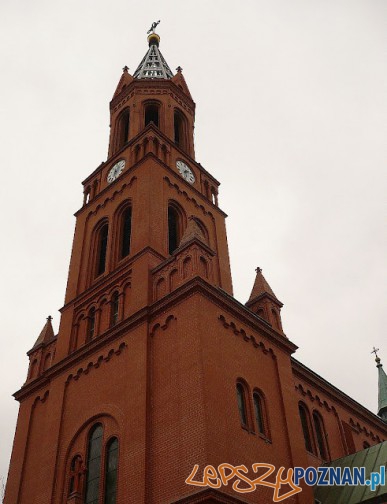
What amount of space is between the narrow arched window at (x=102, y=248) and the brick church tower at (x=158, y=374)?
0.08 meters

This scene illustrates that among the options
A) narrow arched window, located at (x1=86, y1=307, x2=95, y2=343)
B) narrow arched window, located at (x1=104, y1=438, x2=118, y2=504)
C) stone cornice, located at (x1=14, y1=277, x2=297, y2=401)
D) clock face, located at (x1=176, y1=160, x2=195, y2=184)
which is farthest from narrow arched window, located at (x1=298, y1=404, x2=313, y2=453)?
clock face, located at (x1=176, y1=160, x2=195, y2=184)

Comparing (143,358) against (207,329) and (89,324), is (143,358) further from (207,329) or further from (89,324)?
(89,324)

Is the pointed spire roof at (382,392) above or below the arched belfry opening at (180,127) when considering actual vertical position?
below

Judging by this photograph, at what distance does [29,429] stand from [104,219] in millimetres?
11646

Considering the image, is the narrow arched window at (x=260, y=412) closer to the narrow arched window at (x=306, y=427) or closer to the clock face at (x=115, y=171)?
the narrow arched window at (x=306, y=427)

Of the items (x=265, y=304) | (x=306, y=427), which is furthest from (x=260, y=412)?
(x=265, y=304)

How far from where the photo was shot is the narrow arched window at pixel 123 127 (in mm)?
37562

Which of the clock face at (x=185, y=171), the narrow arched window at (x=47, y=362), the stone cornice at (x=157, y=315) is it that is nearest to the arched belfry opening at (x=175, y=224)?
the clock face at (x=185, y=171)

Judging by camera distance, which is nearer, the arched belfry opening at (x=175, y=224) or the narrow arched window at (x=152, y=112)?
the arched belfry opening at (x=175, y=224)

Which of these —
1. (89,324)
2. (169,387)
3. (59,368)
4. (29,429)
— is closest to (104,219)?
(89,324)

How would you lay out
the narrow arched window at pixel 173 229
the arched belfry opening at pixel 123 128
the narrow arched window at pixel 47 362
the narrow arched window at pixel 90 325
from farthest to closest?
the arched belfry opening at pixel 123 128, the narrow arched window at pixel 173 229, the narrow arched window at pixel 47 362, the narrow arched window at pixel 90 325

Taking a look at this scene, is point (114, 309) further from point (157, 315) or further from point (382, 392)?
point (382, 392)

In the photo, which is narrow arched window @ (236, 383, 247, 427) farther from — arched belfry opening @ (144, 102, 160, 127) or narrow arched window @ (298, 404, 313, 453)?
arched belfry opening @ (144, 102, 160, 127)

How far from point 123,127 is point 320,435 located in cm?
2302
